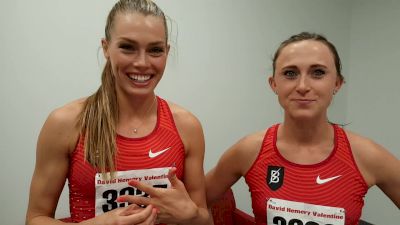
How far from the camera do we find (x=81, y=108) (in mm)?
1196

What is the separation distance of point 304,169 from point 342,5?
226 centimetres

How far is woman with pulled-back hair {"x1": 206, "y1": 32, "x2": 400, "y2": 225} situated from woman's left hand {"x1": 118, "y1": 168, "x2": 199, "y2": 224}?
1.10 ft

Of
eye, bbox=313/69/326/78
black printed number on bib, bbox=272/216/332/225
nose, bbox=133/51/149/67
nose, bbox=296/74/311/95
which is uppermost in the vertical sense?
nose, bbox=133/51/149/67

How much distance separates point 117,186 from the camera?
117 centimetres

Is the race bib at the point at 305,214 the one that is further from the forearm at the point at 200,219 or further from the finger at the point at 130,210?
the finger at the point at 130,210

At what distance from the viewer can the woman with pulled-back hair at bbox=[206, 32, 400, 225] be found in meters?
1.23

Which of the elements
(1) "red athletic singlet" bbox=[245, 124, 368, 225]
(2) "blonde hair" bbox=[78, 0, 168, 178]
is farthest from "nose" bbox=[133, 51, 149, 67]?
(1) "red athletic singlet" bbox=[245, 124, 368, 225]

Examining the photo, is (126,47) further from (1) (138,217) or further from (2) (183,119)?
(1) (138,217)

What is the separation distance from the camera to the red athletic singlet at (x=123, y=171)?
1.16m

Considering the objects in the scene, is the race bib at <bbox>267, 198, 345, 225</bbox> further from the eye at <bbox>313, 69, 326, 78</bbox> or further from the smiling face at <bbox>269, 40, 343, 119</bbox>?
the eye at <bbox>313, 69, 326, 78</bbox>

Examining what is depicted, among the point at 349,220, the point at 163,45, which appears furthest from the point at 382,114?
the point at 163,45

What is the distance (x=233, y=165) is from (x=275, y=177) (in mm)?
199

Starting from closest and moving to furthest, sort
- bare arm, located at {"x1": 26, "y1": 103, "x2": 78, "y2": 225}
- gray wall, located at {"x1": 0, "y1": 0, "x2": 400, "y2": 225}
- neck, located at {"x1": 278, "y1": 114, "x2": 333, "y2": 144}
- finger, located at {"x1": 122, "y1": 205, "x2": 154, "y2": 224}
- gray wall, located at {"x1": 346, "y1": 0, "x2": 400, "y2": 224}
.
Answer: finger, located at {"x1": 122, "y1": 205, "x2": 154, "y2": 224} → bare arm, located at {"x1": 26, "y1": 103, "x2": 78, "y2": 225} → neck, located at {"x1": 278, "y1": 114, "x2": 333, "y2": 144} → gray wall, located at {"x1": 0, "y1": 0, "x2": 400, "y2": 225} → gray wall, located at {"x1": 346, "y1": 0, "x2": 400, "y2": 224}

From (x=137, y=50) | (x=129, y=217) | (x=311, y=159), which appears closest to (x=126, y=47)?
(x=137, y=50)
